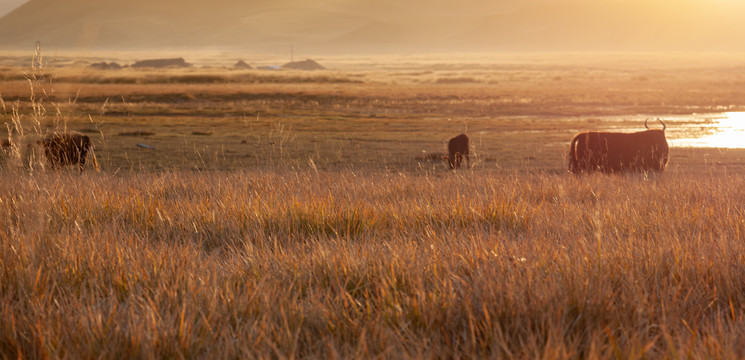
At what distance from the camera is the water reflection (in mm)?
23748

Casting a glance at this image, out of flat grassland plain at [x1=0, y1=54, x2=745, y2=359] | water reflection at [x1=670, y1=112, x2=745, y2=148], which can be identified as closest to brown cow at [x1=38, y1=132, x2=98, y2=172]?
flat grassland plain at [x1=0, y1=54, x2=745, y2=359]

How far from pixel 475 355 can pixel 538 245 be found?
1.53 metres

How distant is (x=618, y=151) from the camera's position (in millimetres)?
12469

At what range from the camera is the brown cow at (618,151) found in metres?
12.3

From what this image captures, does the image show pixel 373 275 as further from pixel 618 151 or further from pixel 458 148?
pixel 458 148

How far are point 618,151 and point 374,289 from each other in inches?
409

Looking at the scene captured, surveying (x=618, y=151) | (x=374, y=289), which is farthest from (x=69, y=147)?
(x=374, y=289)

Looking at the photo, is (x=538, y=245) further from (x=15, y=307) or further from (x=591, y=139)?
(x=591, y=139)

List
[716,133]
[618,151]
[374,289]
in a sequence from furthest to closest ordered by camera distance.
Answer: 1. [716,133]
2. [618,151]
3. [374,289]

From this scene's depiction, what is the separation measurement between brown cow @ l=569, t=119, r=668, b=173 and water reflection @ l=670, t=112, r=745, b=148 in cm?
918

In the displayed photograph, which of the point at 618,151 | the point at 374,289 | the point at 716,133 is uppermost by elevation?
the point at 374,289

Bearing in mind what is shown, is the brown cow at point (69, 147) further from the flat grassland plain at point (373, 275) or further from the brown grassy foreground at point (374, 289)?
the brown grassy foreground at point (374, 289)

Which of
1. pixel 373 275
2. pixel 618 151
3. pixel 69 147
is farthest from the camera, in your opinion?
pixel 69 147

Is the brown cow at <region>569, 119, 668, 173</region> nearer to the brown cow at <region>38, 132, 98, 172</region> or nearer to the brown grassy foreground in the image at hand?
the brown grassy foreground
